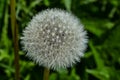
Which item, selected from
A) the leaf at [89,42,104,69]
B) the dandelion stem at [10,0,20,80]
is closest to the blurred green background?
the leaf at [89,42,104,69]

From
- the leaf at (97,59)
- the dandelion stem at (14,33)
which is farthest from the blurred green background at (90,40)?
the dandelion stem at (14,33)

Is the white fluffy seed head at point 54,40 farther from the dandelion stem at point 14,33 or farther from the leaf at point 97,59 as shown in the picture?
the leaf at point 97,59

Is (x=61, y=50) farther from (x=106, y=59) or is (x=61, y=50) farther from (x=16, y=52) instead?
(x=106, y=59)

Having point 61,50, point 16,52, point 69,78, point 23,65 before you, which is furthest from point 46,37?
point 23,65

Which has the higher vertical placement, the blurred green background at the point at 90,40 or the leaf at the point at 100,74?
the blurred green background at the point at 90,40

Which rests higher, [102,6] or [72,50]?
[102,6]

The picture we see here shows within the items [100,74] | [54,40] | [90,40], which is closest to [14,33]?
[54,40]
